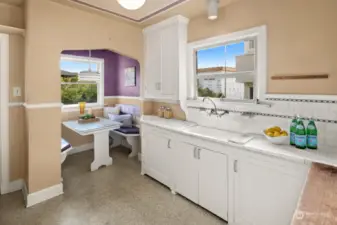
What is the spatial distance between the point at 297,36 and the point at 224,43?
823 millimetres

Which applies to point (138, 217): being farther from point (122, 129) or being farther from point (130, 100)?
point (130, 100)

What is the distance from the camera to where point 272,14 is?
208 centimetres

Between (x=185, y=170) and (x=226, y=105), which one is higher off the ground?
(x=226, y=105)

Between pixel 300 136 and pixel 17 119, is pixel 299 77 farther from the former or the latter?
pixel 17 119

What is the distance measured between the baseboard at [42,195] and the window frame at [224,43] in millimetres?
1979

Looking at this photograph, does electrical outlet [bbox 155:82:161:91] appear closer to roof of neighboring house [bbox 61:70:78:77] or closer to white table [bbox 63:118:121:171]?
white table [bbox 63:118:121:171]

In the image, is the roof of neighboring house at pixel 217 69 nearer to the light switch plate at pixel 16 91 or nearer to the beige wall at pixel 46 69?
the beige wall at pixel 46 69

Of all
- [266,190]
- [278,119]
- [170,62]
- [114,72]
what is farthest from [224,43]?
[114,72]

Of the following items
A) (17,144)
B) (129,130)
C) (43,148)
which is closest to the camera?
(43,148)

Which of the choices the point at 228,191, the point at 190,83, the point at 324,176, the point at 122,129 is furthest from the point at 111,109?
the point at 324,176

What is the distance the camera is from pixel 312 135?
1.71 m

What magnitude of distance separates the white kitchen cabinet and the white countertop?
0.79ft

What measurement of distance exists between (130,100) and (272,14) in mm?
3307

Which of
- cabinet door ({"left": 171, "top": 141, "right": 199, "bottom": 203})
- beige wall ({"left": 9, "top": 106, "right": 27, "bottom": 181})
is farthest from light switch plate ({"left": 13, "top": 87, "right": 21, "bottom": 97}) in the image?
cabinet door ({"left": 171, "top": 141, "right": 199, "bottom": 203})
